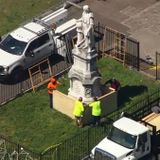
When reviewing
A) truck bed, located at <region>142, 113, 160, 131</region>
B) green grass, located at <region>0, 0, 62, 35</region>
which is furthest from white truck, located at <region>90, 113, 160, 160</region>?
green grass, located at <region>0, 0, 62, 35</region>

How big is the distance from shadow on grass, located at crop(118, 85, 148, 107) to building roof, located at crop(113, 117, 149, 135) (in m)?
5.01

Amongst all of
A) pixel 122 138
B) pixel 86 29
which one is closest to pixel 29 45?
pixel 86 29

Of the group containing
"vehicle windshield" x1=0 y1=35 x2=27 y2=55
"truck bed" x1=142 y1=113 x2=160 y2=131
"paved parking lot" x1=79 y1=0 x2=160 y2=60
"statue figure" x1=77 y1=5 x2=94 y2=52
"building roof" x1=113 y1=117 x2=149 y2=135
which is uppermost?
"statue figure" x1=77 y1=5 x2=94 y2=52

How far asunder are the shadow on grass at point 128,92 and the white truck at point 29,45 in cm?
429

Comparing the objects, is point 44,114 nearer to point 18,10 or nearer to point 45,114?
point 45,114

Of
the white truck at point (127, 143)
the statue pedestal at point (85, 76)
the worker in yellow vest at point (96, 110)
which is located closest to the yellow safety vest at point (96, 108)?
the worker in yellow vest at point (96, 110)

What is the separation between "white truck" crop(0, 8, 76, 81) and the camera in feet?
145

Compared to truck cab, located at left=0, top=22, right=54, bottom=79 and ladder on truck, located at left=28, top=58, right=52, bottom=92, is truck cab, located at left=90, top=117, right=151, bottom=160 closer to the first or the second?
ladder on truck, located at left=28, top=58, right=52, bottom=92

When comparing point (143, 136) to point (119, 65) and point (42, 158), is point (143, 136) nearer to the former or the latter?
point (42, 158)

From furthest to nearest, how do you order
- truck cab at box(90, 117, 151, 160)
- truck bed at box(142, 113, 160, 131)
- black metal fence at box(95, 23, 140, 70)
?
black metal fence at box(95, 23, 140, 70)
truck bed at box(142, 113, 160, 131)
truck cab at box(90, 117, 151, 160)

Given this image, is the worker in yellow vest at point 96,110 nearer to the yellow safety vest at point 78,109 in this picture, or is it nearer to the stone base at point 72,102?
the yellow safety vest at point 78,109

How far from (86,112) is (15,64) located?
5653mm

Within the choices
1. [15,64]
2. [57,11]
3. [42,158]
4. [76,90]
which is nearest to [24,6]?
[57,11]

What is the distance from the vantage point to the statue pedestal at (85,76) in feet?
132
